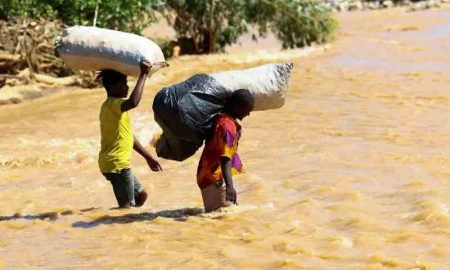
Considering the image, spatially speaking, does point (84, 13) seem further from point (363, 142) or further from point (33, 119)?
point (363, 142)

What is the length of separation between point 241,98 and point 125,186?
3.65 feet

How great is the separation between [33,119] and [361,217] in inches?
310

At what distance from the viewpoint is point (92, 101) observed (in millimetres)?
13969

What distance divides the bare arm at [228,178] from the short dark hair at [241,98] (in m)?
0.38

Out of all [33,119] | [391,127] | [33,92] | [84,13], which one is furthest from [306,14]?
[391,127]

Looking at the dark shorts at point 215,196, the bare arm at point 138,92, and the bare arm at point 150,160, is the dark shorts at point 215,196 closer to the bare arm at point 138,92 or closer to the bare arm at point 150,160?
the bare arm at point 150,160

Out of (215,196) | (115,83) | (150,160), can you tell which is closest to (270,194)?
(215,196)

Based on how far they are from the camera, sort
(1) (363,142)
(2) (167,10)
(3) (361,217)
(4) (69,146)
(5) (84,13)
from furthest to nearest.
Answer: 1. (2) (167,10)
2. (5) (84,13)
3. (4) (69,146)
4. (1) (363,142)
5. (3) (361,217)

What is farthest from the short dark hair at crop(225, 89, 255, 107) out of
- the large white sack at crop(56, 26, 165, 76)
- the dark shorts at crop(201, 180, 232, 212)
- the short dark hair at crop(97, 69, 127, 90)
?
the short dark hair at crop(97, 69, 127, 90)

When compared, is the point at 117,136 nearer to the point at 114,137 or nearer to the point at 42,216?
the point at 114,137

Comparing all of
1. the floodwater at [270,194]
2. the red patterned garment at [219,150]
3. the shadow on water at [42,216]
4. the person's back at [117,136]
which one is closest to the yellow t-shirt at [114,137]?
the person's back at [117,136]

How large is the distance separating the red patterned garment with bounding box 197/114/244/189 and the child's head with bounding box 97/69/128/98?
0.74 metres

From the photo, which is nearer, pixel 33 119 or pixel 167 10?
pixel 33 119

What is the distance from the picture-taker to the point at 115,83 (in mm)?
6070
